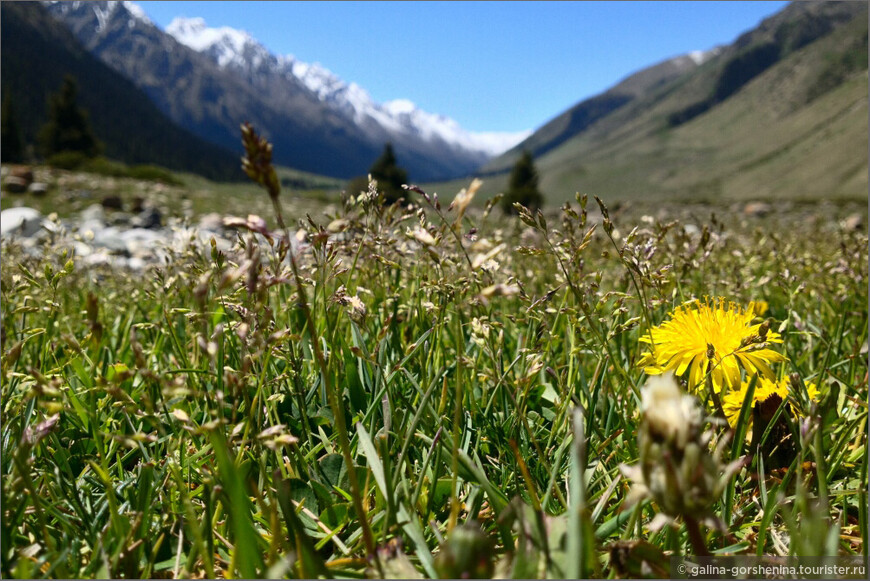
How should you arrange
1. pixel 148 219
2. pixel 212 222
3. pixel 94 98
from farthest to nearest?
pixel 94 98, pixel 148 219, pixel 212 222

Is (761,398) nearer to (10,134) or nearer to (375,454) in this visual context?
(375,454)

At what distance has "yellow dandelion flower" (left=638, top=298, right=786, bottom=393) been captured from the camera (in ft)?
4.83

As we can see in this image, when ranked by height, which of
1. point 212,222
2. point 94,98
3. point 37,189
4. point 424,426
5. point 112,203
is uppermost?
point 94,98

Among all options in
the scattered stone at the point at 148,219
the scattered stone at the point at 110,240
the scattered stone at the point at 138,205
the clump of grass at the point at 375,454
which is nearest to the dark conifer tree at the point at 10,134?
the scattered stone at the point at 138,205

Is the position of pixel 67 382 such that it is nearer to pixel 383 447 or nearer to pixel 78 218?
pixel 383 447

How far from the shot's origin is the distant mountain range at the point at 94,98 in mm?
124125

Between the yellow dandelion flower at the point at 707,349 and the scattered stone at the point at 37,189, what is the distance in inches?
902

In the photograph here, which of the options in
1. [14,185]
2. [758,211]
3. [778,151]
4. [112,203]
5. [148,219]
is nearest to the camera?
[148,219]

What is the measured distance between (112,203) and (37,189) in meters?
3.41

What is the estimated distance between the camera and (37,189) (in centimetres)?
1906

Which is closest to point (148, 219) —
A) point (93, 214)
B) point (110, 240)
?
point (93, 214)

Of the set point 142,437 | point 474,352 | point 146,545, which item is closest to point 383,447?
point 142,437

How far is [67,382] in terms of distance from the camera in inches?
72.2

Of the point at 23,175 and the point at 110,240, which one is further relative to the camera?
the point at 23,175
